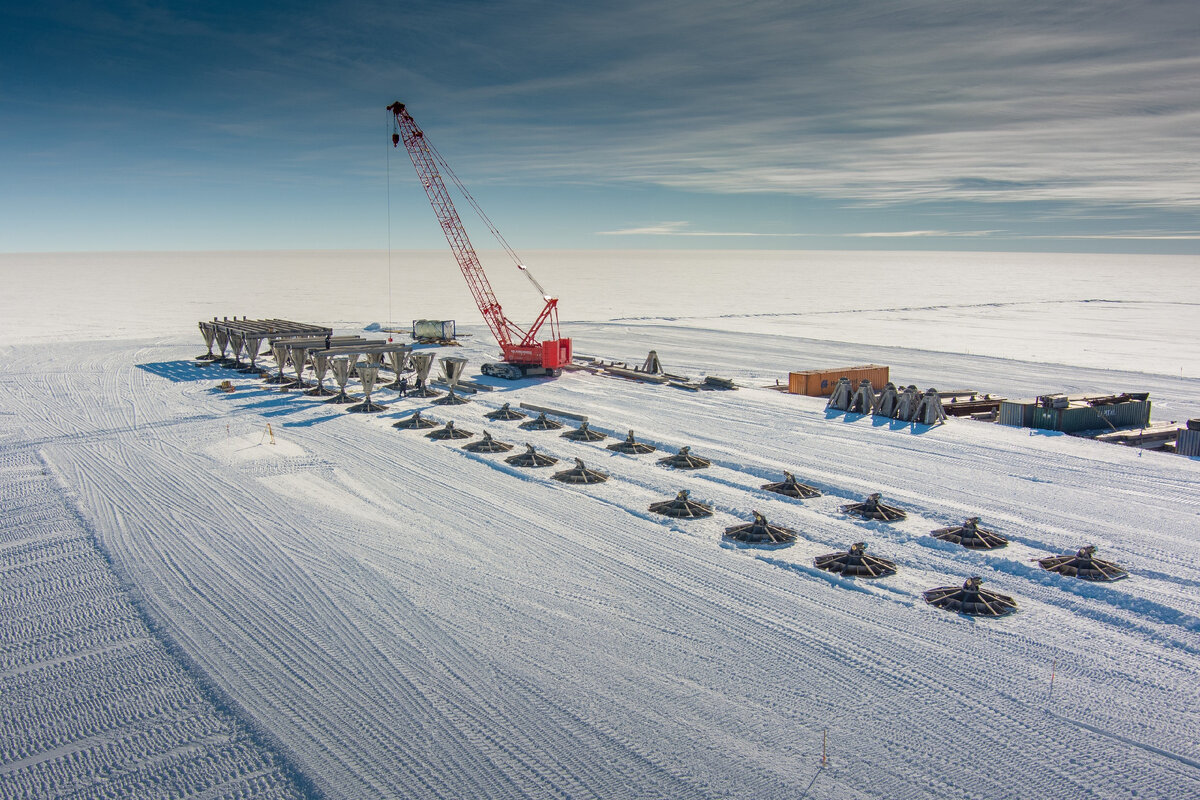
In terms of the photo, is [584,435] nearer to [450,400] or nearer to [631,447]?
[631,447]

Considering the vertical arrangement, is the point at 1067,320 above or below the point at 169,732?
above

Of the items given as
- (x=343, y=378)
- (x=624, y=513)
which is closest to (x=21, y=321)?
(x=343, y=378)

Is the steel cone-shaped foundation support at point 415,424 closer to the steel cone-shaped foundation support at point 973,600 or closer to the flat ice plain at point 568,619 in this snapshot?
the flat ice plain at point 568,619

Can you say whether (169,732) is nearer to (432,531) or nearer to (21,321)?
(432,531)

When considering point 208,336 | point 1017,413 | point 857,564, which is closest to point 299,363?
point 208,336

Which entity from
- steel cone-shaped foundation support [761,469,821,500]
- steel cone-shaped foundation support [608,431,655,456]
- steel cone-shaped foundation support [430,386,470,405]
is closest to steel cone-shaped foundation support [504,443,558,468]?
steel cone-shaped foundation support [608,431,655,456]

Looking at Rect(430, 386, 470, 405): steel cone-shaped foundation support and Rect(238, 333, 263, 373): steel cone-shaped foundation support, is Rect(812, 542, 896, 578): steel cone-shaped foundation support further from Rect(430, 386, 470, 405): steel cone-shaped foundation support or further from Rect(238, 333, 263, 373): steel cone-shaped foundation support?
Rect(238, 333, 263, 373): steel cone-shaped foundation support
